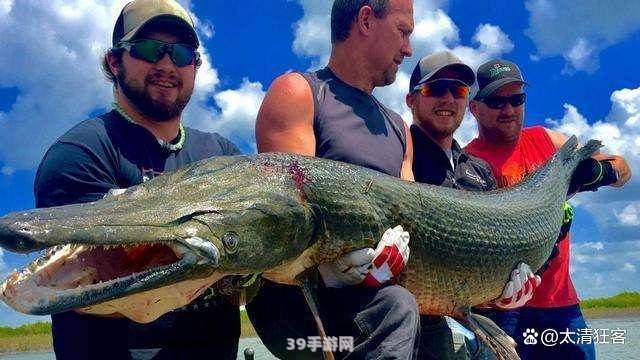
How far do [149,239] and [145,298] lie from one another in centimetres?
28

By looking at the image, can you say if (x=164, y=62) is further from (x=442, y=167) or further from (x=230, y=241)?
(x=442, y=167)

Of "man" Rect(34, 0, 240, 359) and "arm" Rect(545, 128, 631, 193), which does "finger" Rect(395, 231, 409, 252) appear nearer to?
"man" Rect(34, 0, 240, 359)

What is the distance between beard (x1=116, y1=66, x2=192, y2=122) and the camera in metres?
3.58

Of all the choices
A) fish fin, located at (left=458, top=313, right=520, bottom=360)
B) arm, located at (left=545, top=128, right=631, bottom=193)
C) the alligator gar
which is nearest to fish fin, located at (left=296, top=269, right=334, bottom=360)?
the alligator gar

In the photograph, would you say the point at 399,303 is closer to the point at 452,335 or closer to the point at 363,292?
the point at 363,292

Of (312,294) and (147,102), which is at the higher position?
(147,102)

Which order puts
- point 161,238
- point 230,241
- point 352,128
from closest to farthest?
point 161,238, point 230,241, point 352,128

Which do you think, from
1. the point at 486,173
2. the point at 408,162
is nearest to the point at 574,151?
the point at 486,173

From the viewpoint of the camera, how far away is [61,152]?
3.15m

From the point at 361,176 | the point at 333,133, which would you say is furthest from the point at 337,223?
the point at 333,133

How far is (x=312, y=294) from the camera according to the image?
3.00m

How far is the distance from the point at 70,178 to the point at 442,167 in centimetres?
262

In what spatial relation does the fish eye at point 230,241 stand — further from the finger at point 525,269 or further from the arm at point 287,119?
the finger at point 525,269

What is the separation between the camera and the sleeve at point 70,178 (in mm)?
3064
